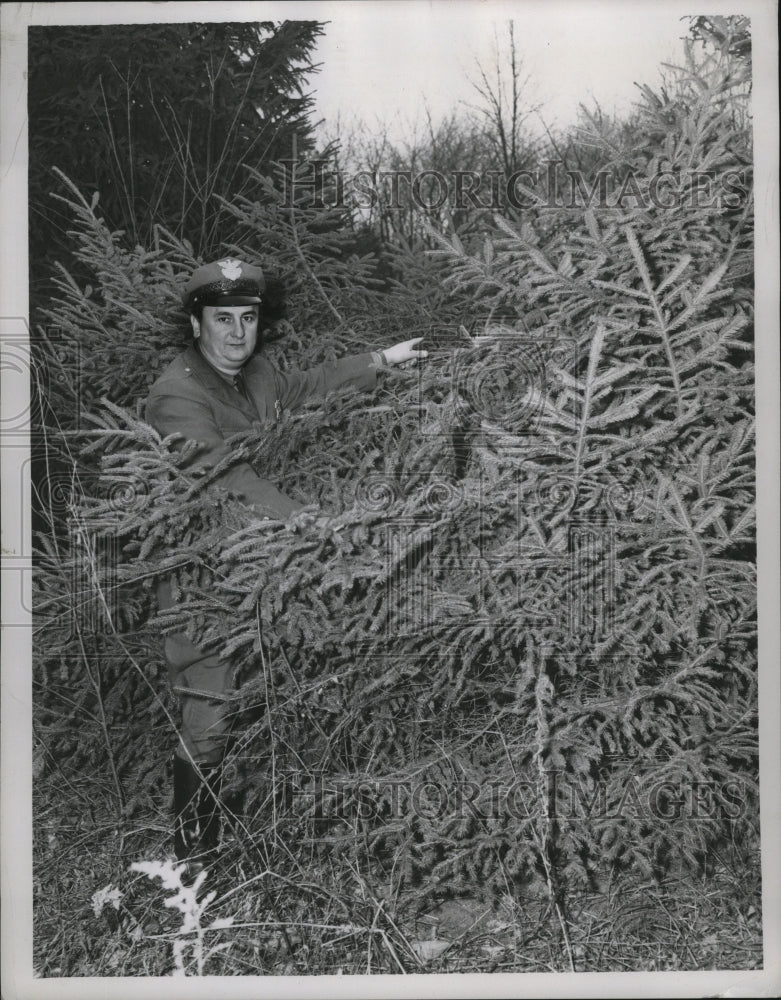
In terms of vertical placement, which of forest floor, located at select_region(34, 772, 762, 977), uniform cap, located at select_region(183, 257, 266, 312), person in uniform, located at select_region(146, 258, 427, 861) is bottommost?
forest floor, located at select_region(34, 772, 762, 977)

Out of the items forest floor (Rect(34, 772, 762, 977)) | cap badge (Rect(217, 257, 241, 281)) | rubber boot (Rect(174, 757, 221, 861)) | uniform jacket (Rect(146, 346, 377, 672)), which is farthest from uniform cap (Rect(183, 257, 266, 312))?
forest floor (Rect(34, 772, 762, 977))

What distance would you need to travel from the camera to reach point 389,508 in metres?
3.62

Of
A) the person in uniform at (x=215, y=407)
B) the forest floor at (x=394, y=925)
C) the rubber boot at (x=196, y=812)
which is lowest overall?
the forest floor at (x=394, y=925)

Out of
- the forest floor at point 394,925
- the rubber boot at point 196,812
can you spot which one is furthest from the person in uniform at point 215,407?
the forest floor at point 394,925

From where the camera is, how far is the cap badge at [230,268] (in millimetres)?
3725

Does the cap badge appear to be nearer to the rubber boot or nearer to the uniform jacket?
the uniform jacket

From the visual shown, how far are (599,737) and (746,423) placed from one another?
4.06ft

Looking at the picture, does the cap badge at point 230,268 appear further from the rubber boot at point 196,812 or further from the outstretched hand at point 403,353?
the rubber boot at point 196,812

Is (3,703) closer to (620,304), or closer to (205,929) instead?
(205,929)

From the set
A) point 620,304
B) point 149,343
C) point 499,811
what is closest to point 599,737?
point 499,811

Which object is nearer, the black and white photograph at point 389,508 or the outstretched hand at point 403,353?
the black and white photograph at point 389,508

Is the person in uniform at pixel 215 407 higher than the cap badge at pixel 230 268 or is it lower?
lower

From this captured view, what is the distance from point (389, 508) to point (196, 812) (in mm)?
1299

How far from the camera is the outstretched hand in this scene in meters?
3.74
